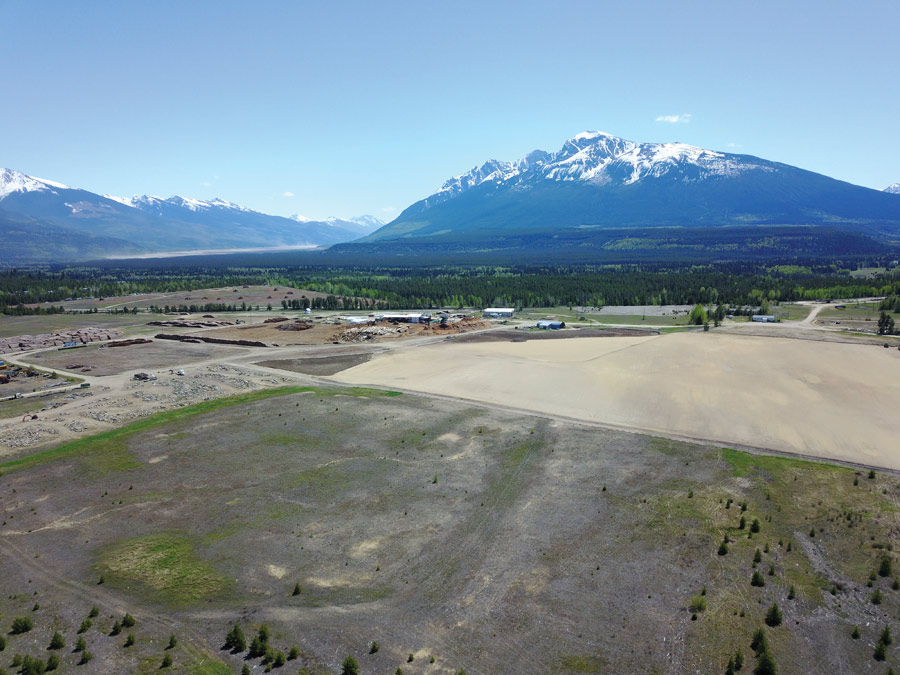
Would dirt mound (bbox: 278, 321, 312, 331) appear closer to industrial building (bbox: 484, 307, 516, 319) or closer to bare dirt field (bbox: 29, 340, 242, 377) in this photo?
bare dirt field (bbox: 29, 340, 242, 377)

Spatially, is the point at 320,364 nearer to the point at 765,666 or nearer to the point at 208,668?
the point at 208,668

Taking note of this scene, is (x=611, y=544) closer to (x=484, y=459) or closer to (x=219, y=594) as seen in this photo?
(x=484, y=459)

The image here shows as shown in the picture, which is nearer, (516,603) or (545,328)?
(516,603)

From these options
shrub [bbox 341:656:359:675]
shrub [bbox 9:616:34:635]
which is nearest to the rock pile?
shrub [bbox 9:616:34:635]

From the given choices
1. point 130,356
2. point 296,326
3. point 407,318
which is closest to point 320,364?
point 130,356

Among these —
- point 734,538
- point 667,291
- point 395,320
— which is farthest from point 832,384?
point 667,291

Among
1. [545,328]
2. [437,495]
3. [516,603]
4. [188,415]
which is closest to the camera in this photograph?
[516,603]

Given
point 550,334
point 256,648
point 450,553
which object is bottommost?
point 450,553
